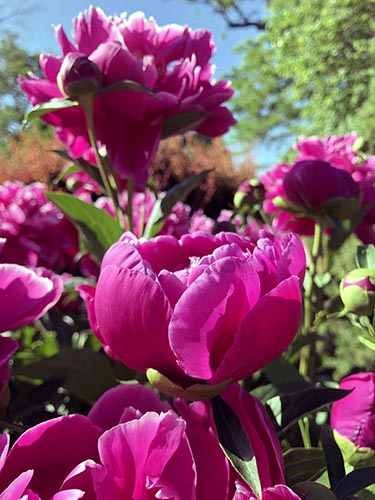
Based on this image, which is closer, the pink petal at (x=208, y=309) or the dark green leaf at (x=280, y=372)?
the pink petal at (x=208, y=309)

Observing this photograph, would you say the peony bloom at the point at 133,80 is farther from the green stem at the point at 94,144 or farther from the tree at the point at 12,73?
the tree at the point at 12,73

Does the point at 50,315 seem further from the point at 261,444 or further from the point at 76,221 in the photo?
the point at 261,444

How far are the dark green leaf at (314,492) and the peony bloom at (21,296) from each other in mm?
146

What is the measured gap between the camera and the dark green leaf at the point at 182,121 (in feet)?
1.66

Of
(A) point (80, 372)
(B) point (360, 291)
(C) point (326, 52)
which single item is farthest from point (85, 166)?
(C) point (326, 52)

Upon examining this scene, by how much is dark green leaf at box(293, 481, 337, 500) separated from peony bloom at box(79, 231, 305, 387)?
0.05 meters

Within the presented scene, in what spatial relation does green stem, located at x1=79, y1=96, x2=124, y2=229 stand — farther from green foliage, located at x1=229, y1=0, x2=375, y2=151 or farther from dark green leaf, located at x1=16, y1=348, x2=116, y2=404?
green foliage, located at x1=229, y1=0, x2=375, y2=151

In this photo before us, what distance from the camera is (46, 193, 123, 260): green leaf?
52cm

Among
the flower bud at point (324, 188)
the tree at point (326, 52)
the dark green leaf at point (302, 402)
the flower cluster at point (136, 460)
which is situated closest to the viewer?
the flower cluster at point (136, 460)

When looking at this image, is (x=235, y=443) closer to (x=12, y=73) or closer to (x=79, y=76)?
(x=79, y=76)

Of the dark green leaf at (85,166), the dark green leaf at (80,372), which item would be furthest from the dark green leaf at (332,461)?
the dark green leaf at (85,166)

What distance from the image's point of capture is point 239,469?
0.73 feet

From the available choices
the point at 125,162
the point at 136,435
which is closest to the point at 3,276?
the point at 136,435

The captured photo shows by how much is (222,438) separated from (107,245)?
12.4 inches
